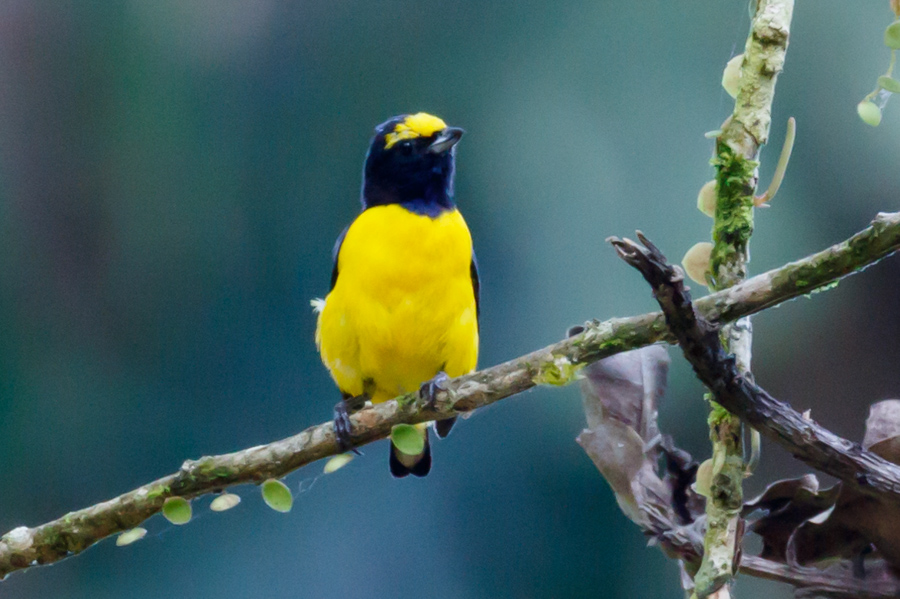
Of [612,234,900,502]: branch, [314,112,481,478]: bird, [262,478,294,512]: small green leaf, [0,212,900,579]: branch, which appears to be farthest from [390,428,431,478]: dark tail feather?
[612,234,900,502]: branch

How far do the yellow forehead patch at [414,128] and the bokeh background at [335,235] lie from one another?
0.21 m

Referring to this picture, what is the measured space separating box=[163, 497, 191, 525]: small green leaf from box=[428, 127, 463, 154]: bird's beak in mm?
678

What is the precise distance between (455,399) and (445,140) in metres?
0.53

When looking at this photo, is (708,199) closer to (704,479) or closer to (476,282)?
(704,479)

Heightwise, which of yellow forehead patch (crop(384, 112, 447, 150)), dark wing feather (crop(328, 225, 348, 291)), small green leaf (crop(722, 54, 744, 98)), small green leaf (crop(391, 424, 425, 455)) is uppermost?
small green leaf (crop(722, 54, 744, 98))

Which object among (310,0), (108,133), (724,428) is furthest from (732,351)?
(108,133)

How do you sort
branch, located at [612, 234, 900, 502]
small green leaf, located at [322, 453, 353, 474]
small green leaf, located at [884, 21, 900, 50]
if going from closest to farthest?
branch, located at [612, 234, 900, 502]
small green leaf, located at [884, 21, 900, 50]
small green leaf, located at [322, 453, 353, 474]

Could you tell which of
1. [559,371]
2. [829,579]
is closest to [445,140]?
[559,371]

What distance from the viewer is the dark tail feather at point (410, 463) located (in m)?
1.47

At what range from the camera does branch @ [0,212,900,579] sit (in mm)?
808

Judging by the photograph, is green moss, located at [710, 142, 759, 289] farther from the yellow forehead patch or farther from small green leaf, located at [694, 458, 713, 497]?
the yellow forehead patch

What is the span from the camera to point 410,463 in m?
1.48

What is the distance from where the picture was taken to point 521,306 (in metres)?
1.64

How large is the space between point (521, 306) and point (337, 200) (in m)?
0.41
